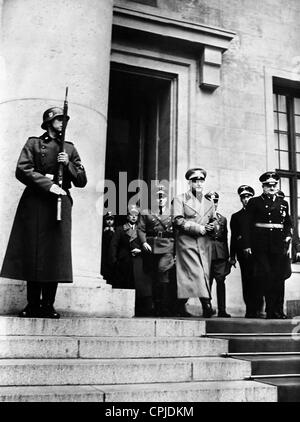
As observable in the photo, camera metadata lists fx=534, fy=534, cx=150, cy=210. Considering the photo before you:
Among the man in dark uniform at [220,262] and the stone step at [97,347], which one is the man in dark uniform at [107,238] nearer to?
the man in dark uniform at [220,262]

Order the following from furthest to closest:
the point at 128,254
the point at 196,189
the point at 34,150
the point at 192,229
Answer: the point at 128,254, the point at 196,189, the point at 192,229, the point at 34,150

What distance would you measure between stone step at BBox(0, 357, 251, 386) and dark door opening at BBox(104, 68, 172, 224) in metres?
6.00

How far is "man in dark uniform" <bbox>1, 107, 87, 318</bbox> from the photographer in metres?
5.61

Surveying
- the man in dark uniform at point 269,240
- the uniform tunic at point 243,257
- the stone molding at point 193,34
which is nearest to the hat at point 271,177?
the man in dark uniform at point 269,240

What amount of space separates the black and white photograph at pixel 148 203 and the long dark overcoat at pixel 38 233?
0.05 feet

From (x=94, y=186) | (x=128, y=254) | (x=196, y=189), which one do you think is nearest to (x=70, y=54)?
(x=94, y=186)

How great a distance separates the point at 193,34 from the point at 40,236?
6.64 metres

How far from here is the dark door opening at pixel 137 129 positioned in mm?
10930

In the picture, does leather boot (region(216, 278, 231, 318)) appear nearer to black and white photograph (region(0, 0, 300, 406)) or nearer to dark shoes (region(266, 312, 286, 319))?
black and white photograph (region(0, 0, 300, 406))

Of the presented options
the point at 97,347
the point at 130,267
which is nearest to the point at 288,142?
the point at 130,267
